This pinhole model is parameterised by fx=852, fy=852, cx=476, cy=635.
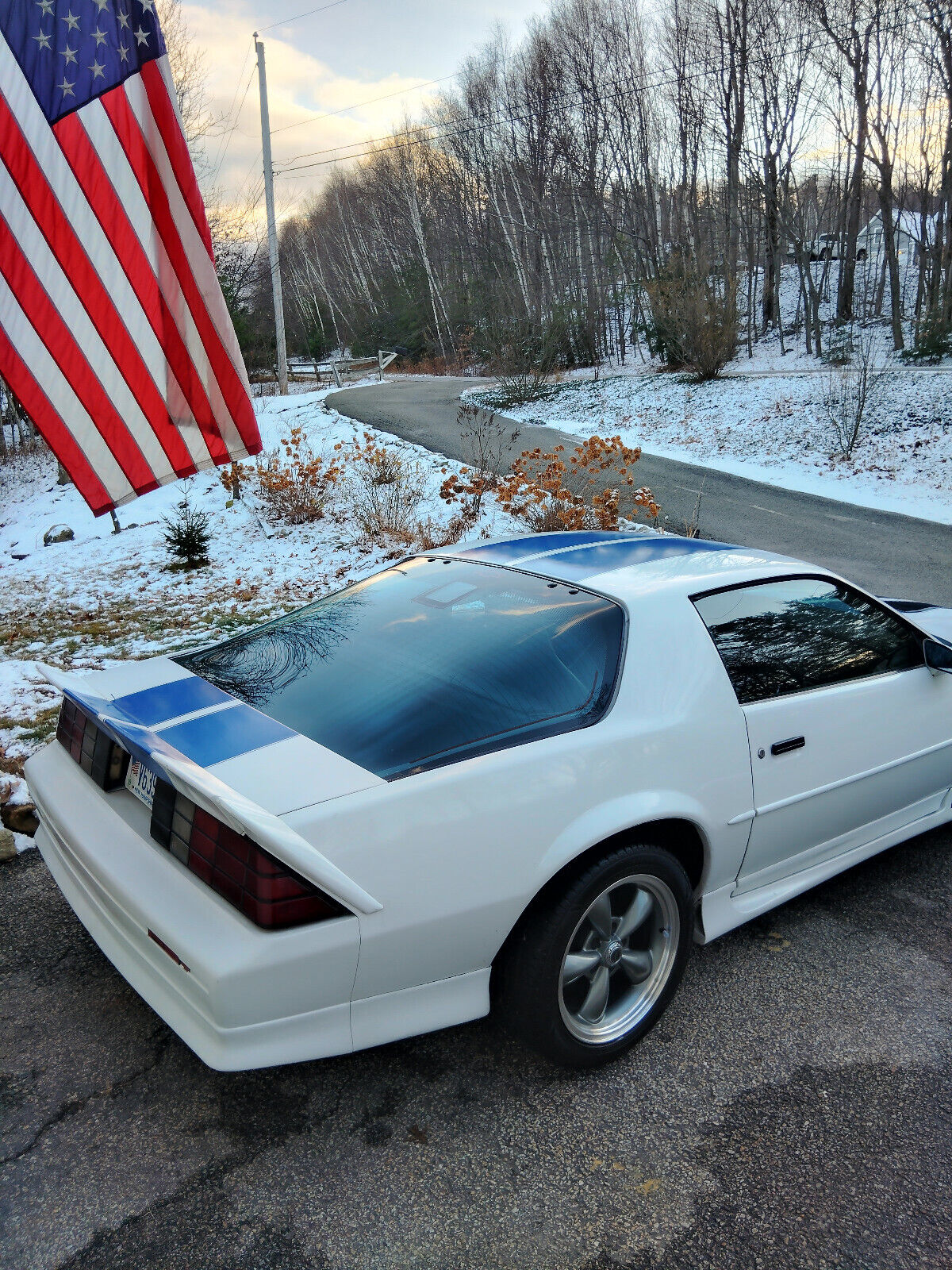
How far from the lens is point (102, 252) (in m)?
3.90

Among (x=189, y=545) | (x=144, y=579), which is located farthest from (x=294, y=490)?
(x=144, y=579)

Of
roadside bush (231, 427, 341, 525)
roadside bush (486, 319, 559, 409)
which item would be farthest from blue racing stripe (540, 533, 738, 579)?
roadside bush (486, 319, 559, 409)

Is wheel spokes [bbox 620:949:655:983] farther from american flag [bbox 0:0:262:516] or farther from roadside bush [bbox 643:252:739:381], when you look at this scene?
roadside bush [bbox 643:252:739:381]

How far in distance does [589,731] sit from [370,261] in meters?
61.3

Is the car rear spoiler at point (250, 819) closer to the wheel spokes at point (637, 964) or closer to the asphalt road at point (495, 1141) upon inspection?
the asphalt road at point (495, 1141)

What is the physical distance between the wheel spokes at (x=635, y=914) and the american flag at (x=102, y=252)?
2.98 meters

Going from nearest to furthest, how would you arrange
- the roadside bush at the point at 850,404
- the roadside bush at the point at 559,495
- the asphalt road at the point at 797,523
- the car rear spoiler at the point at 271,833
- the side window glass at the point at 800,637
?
1. the car rear spoiler at the point at 271,833
2. the side window glass at the point at 800,637
3. the roadside bush at the point at 559,495
4. the asphalt road at the point at 797,523
5. the roadside bush at the point at 850,404

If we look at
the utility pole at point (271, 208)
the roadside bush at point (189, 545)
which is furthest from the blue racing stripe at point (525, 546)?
the utility pole at point (271, 208)

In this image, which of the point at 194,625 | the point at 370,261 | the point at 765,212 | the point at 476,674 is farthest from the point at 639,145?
the point at 476,674

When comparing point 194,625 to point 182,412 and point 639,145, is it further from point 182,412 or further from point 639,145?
point 639,145

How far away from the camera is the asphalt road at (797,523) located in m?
8.63

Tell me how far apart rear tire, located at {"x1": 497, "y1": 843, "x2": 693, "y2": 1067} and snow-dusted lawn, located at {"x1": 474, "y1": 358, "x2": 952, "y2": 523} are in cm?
1007

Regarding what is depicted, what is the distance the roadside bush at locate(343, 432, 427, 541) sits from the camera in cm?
938

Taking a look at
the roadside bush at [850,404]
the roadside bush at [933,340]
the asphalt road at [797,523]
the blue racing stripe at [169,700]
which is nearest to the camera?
the blue racing stripe at [169,700]
